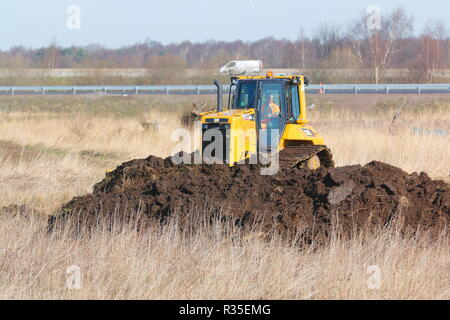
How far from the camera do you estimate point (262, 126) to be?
39.0 feet

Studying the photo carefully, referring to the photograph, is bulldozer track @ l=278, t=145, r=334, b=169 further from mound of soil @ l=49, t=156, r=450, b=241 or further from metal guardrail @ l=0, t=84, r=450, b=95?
metal guardrail @ l=0, t=84, r=450, b=95

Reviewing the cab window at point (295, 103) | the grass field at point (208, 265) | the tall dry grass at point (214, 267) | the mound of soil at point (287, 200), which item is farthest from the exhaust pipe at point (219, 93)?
the tall dry grass at point (214, 267)

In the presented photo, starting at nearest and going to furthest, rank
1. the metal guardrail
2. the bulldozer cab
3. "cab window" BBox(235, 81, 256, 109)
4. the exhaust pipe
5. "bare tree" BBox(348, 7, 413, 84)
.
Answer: the exhaust pipe → the bulldozer cab → "cab window" BBox(235, 81, 256, 109) → "bare tree" BBox(348, 7, 413, 84) → the metal guardrail

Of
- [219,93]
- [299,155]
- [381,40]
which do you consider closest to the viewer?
[219,93]

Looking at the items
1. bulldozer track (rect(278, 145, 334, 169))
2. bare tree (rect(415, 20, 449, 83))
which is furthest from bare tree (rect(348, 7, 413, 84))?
bulldozer track (rect(278, 145, 334, 169))

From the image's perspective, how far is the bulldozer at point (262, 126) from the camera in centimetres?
1129

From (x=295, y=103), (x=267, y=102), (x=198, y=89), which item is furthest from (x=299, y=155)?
(x=198, y=89)

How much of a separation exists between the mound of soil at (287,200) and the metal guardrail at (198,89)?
24632 mm

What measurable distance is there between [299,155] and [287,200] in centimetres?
232

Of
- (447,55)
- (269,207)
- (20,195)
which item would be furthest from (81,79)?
(269,207)

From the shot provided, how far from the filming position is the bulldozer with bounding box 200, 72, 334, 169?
11289 mm

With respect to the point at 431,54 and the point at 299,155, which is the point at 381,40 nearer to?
the point at 431,54

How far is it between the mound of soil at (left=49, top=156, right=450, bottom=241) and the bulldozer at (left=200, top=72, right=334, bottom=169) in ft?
2.16
